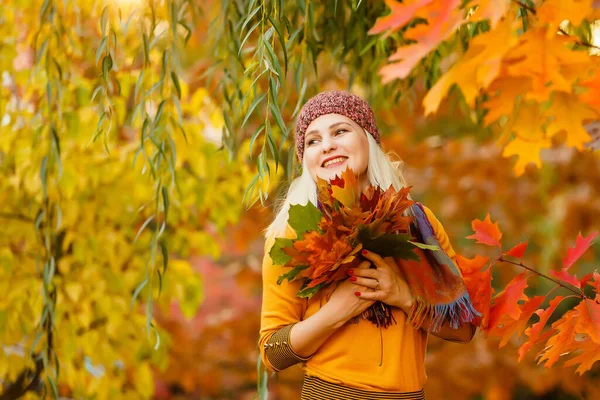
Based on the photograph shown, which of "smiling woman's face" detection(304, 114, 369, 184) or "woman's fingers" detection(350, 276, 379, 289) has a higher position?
"smiling woman's face" detection(304, 114, 369, 184)

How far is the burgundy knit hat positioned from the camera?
5.27ft

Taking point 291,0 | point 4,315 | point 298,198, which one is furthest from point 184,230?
point 298,198

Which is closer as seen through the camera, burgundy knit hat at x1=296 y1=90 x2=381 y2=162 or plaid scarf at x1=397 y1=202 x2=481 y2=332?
plaid scarf at x1=397 y1=202 x2=481 y2=332

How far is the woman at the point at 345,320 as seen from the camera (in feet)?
4.69

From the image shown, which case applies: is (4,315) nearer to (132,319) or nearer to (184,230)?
(132,319)

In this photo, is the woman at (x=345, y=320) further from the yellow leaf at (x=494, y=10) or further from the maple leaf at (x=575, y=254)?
the yellow leaf at (x=494, y=10)

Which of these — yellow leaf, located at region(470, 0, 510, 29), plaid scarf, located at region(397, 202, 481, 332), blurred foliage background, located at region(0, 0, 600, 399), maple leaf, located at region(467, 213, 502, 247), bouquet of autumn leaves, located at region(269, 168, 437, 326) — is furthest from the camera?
blurred foliage background, located at region(0, 0, 600, 399)

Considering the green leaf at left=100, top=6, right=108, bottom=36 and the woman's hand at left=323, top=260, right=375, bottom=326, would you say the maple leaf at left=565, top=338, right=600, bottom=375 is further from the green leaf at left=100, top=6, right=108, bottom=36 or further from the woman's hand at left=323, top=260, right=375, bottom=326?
the green leaf at left=100, top=6, right=108, bottom=36

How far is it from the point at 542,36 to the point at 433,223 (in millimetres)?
778

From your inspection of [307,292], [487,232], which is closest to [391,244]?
[307,292]

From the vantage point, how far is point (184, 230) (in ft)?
11.8

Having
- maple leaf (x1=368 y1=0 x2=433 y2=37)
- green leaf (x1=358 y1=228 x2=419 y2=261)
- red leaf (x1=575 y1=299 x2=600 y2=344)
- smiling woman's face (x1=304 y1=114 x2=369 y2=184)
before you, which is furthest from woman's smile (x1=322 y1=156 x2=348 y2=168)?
maple leaf (x1=368 y1=0 x2=433 y2=37)

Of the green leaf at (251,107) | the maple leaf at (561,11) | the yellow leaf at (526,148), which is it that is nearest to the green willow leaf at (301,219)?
the green leaf at (251,107)

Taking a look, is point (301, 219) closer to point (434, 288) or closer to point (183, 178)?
point (434, 288)
